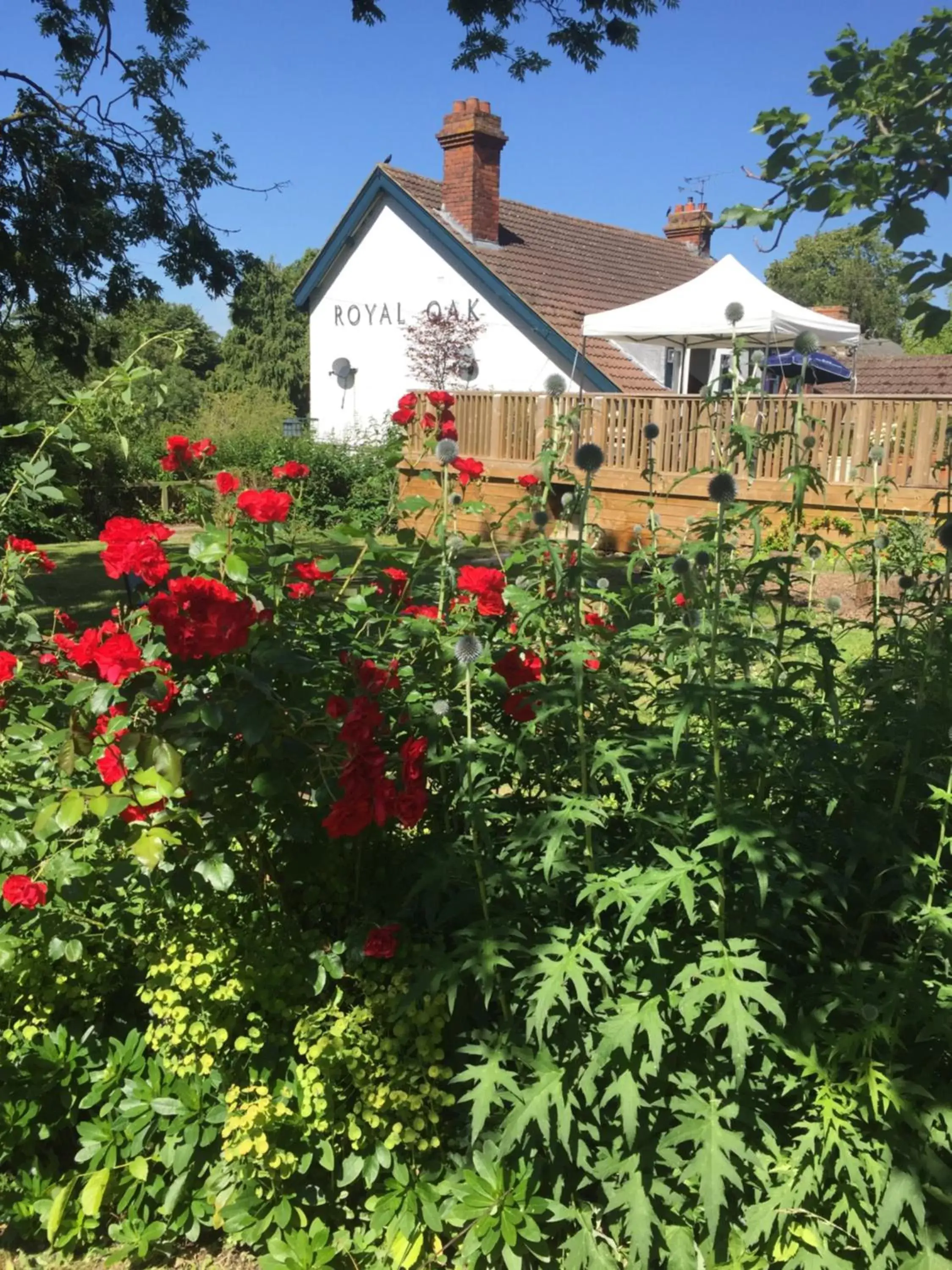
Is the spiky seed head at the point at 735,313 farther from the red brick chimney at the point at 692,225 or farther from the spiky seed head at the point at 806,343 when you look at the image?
the red brick chimney at the point at 692,225

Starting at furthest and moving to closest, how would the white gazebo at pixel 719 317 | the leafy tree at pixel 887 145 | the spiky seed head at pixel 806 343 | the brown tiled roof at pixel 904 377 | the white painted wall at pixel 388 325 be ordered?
1. the brown tiled roof at pixel 904 377
2. the white painted wall at pixel 388 325
3. the white gazebo at pixel 719 317
4. the spiky seed head at pixel 806 343
5. the leafy tree at pixel 887 145

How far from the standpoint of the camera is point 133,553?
2.10 m

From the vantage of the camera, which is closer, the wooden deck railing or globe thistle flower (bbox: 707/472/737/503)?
globe thistle flower (bbox: 707/472/737/503)

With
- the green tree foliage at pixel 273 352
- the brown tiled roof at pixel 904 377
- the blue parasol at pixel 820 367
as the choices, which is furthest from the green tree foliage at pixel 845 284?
the blue parasol at pixel 820 367

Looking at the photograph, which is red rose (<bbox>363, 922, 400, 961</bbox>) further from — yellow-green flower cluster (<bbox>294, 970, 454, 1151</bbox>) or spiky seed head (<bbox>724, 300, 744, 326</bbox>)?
spiky seed head (<bbox>724, 300, 744, 326</bbox>)

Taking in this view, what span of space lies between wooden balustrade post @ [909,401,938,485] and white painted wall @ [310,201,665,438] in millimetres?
7133

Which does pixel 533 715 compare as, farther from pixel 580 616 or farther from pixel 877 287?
pixel 877 287

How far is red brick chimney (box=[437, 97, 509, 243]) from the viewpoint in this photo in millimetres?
16062

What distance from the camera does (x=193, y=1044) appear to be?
7.22 ft

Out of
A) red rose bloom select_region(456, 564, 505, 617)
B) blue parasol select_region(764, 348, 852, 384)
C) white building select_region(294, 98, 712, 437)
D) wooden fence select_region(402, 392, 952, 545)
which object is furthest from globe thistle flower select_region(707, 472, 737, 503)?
blue parasol select_region(764, 348, 852, 384)

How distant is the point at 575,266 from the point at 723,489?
56.4 ft

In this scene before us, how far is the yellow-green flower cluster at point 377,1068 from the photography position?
2.03 metres

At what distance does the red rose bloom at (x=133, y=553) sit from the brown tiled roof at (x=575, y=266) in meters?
13.4

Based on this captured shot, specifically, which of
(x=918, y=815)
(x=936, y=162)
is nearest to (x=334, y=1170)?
(x=918, y=815)
